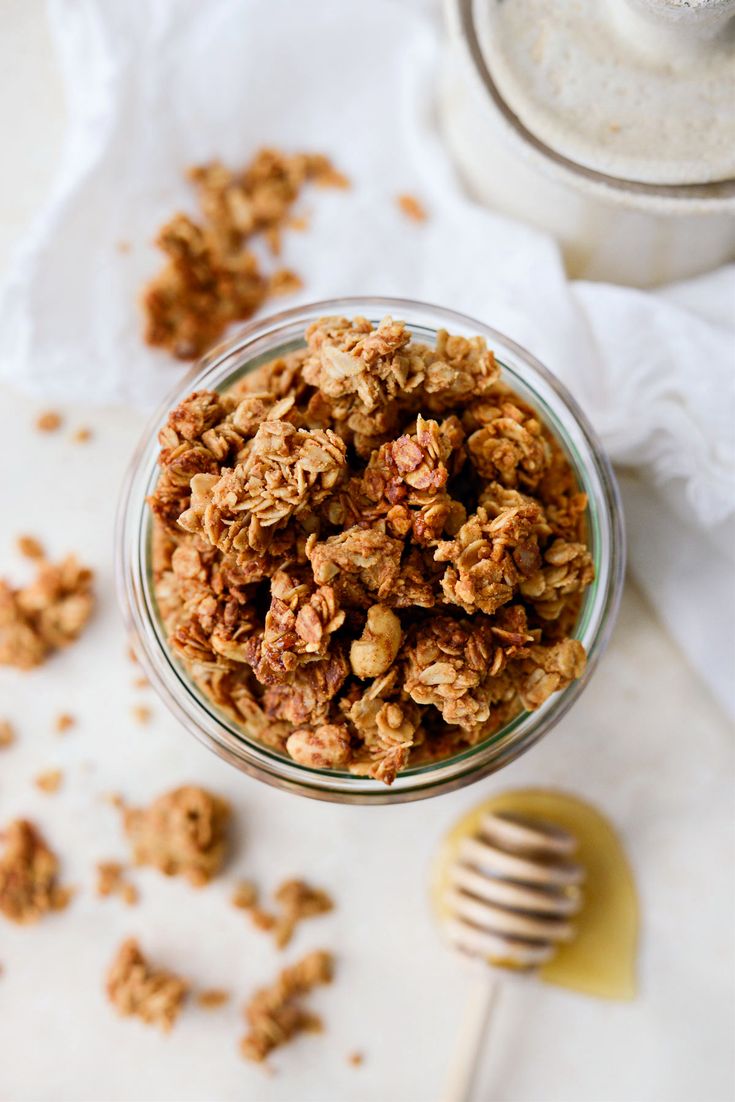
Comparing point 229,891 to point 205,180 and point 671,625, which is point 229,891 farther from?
point 205,180

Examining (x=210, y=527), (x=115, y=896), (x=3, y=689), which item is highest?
(x=210, y=527)

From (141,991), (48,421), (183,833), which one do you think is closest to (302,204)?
(48,421)

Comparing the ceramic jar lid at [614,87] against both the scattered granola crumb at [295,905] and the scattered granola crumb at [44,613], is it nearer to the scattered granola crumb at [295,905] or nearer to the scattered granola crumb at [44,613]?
the scattered granola crumb at [44,613]

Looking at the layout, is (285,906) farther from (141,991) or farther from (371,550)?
(371,550)

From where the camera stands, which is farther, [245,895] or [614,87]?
[245,895]

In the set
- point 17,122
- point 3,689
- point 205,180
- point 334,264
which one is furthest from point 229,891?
point 17,122

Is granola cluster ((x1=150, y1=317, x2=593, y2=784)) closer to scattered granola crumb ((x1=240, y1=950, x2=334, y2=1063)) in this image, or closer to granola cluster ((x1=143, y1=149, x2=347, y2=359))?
granola cluster ((x1=143, y1=149, x2=347, y2=359))

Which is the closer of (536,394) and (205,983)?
(536,394)

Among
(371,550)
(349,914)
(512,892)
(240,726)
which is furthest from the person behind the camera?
(349,914)
